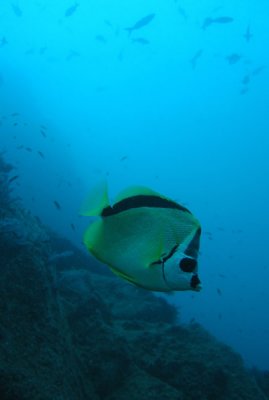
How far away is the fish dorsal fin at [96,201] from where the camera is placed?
3.73 ft

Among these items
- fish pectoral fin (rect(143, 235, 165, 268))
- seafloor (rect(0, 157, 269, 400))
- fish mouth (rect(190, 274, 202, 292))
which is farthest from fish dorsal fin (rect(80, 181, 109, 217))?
seafloor (rect(0, 157, 269, 400))

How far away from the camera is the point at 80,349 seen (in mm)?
4102

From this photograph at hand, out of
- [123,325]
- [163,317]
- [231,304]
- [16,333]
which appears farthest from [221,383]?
[231,304]

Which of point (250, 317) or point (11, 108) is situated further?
point (250, 317)

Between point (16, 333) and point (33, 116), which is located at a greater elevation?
point (16, 333)

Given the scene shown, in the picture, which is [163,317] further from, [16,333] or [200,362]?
[16,333]

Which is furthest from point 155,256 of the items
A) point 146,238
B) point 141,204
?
point 141,204

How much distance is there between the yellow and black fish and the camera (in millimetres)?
1075

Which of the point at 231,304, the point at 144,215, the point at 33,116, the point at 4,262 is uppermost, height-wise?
the point at 144,215

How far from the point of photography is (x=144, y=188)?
1196 mm

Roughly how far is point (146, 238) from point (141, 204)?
0.40ft

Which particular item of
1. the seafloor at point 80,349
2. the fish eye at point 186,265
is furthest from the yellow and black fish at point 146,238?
the seafloor at point 80,349

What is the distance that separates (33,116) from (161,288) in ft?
115

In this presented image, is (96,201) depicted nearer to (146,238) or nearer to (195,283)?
(146,238)
